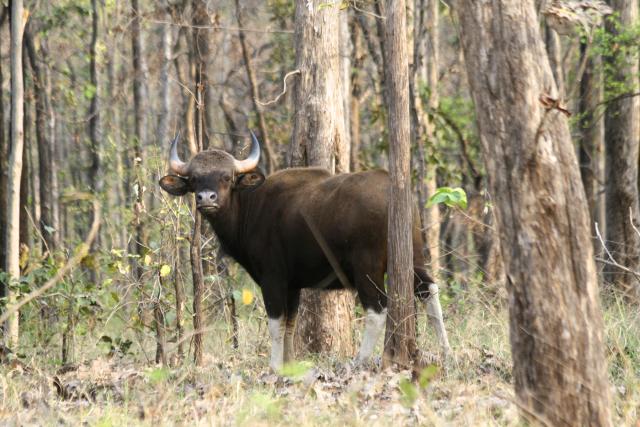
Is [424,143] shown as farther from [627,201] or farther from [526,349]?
[526,349]

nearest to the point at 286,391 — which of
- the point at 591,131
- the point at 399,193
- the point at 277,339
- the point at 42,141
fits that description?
Result: the point at 399,193

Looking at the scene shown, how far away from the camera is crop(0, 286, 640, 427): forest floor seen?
6164mm

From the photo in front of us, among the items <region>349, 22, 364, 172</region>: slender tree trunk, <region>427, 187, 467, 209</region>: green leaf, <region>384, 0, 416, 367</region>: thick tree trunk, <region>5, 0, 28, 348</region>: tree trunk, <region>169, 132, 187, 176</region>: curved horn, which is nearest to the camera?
<region>384, 0, 416, 367</region>: thick tree trunk

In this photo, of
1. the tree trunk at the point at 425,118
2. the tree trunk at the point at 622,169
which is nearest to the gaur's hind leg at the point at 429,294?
the tree trunk at the point at 425,118

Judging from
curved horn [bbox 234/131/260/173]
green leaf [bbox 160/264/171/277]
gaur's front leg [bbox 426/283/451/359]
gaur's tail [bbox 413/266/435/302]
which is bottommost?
gaur's front leg [bbox 426/283/451/359]

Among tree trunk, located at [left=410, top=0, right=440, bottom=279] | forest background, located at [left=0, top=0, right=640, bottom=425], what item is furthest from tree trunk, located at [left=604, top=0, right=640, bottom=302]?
tree trunk, located at [left=410, top=0, right=440, bottom=279]

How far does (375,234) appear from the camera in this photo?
9438mm

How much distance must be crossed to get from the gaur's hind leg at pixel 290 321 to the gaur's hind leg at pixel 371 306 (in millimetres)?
840

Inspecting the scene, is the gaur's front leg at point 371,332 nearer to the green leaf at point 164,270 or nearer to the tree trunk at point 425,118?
the green leaf at point 164,270

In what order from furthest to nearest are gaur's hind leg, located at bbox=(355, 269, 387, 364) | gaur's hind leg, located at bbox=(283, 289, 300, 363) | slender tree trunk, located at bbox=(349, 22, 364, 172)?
slender tree trunk, located at bbox=(349, 22, 364, 172) → gaur's hind leg, located at bbox=(283, 289, 300, 363) → gaur's hind leg, located at bbox=(355, 269, 387, 364)

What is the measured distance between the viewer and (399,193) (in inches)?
330

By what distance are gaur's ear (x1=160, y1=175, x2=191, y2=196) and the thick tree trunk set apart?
112 inches

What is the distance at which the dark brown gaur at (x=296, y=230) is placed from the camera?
31.1 ft

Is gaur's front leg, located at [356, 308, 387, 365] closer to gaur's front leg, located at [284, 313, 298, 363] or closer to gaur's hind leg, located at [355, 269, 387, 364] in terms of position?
gaur's hind leg, located at [355, 269, 387, 364]
